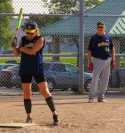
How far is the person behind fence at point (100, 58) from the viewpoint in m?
13.8

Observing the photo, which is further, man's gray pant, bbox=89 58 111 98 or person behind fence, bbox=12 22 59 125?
man's gray pant, bbox=89 58 111 98

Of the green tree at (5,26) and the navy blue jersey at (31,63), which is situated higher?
the green tree at (5,26)

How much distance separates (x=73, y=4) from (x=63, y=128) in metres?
14.6

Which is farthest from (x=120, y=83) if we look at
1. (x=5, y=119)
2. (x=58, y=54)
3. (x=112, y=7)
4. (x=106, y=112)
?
(x=5, y=119)

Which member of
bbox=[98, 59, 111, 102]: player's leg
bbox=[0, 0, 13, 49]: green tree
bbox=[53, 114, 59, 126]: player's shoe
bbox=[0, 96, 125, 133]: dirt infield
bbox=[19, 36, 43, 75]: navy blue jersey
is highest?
bbox=[0, 0, 13, 49]: green tree

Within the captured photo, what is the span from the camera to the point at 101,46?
13805mm

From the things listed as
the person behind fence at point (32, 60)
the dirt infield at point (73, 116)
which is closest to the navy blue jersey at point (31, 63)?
the person behind fence at point (32, 60)

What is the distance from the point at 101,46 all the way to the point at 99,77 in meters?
0.83

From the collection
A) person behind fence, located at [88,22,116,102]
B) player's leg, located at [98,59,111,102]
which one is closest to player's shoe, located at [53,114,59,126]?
person behind fence, located at [88,22,116,102]

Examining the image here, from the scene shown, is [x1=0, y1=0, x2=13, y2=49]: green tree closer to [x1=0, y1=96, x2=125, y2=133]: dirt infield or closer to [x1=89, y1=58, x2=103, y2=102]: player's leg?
[x1=0, y1=96, x2=125, y2=133]: dirt infield

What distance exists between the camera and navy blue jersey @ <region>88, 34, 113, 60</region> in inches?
542

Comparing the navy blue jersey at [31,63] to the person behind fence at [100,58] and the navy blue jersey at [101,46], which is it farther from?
the navy blue jersey at [101,46]

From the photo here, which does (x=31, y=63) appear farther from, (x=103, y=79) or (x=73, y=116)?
(x=103, y=79)

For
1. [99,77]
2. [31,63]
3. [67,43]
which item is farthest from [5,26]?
[31,63]
